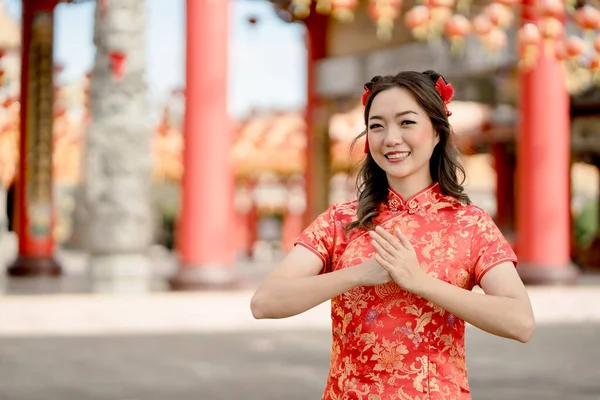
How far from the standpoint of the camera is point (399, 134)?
67.5 inches

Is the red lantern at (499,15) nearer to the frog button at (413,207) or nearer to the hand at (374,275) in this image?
the frog button at (413,207)

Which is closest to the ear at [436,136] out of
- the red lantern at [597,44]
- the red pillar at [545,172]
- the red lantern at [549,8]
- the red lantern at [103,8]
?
the red lantern at [549,8]

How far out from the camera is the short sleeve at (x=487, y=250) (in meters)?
1.65

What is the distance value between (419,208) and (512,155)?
18159 mm

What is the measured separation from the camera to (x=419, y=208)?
5.72 ft

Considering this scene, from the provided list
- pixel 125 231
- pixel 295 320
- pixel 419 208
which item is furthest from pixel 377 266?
pixel 125 231

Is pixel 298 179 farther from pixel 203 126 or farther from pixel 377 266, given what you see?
pixel 377 266

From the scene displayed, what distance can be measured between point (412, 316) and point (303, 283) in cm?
21

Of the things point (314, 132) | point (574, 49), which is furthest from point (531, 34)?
point (314, 132)

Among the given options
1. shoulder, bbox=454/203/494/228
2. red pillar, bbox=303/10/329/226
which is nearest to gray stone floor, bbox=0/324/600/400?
shoulder, bbox=454/203/494/228

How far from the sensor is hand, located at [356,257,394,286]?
156 cm

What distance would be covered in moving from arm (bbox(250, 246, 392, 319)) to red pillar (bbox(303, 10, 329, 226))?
47.8 feet

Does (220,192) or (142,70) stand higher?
(142,70)

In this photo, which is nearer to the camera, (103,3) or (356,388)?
(356,388)
